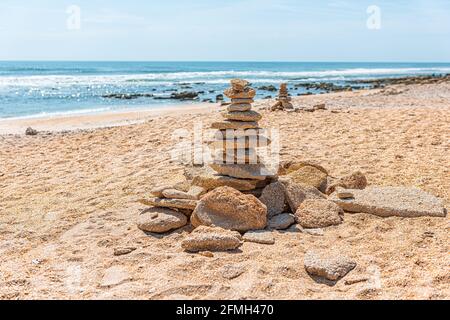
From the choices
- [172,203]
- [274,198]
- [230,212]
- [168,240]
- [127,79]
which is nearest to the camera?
[168,240]

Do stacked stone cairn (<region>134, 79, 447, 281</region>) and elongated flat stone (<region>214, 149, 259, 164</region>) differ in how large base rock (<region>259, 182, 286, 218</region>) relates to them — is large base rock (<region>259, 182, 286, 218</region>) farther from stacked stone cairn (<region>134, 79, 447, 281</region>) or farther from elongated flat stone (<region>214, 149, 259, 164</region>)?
elongated flat stone (<region>214, 149, 259, 164</region>)

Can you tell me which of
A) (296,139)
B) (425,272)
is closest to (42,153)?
(296,139)

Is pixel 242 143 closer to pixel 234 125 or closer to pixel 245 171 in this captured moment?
pixel 234 125

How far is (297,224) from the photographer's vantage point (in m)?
5.39

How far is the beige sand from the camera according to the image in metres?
3.89

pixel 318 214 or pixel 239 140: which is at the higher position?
pixel 239 140

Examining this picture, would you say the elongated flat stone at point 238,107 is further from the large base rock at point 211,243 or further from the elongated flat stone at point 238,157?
the large base rock at point 211,243

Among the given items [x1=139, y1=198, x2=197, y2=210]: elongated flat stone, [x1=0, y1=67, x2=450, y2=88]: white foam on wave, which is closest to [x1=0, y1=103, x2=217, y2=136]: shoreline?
[x1=139, y1=198, x2=197, y2=210]: elongated flat stone

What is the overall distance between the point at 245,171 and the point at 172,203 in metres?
1.00

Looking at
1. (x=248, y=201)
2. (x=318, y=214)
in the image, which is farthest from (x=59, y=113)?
(x=318, y=214)

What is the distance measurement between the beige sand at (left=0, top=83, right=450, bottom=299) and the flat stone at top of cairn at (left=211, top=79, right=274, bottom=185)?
1.04m

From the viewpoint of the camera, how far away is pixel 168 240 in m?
5.03

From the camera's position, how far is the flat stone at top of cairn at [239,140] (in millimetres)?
5820
